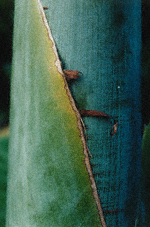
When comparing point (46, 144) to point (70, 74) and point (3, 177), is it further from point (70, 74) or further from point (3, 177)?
point (3, 177)

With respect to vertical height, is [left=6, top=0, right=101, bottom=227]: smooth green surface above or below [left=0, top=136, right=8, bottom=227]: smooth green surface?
above

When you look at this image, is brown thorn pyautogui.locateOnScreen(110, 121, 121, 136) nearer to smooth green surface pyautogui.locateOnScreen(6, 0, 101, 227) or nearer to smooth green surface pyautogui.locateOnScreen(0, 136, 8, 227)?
smooth green surface pyautogui.locateOnScreen(6, 0, 101, 227)

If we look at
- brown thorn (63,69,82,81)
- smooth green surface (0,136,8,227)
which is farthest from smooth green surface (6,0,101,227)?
smooth green surface (0,136,8,227)

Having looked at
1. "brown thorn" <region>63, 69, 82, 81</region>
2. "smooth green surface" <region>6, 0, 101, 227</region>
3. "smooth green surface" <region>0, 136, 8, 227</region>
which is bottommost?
"smooth green surface" <region>0, 136, 8, 227</region>

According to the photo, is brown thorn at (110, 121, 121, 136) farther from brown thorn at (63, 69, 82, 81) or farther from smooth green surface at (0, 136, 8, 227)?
smooth green surface at (0, 136, 8, 227)

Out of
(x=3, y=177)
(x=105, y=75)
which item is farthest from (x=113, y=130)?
(x=3, y=177)

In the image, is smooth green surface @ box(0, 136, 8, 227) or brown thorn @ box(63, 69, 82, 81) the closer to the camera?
brown thorn @ box(63, 69, 82, 81)
